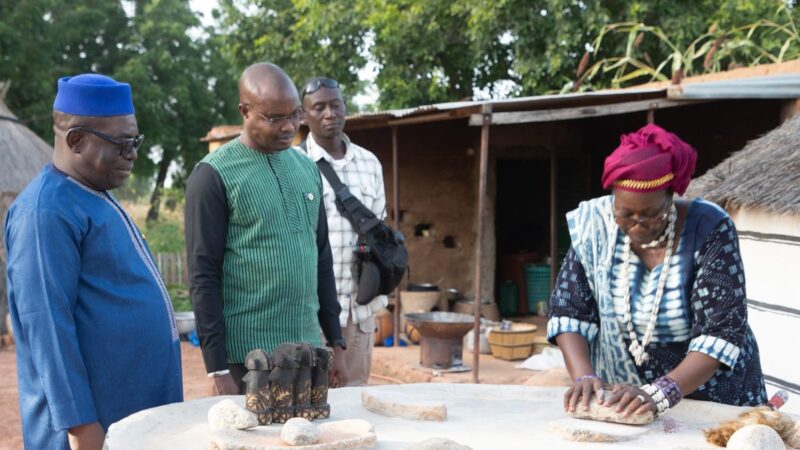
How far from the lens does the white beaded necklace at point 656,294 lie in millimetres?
2648

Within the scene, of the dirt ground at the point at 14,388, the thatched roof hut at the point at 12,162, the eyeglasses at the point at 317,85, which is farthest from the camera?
the thatched roof hut at the point at 12,162

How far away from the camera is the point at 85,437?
7.94 ft

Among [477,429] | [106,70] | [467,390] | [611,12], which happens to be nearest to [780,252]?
[467,390]

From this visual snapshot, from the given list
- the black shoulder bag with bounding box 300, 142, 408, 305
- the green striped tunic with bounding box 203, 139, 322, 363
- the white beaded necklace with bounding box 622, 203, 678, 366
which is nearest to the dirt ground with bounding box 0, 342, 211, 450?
the black shoulder bag with bounding box 300, 142, 408, 305

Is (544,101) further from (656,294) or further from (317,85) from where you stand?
(656,294)

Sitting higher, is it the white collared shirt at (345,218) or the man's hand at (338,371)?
the white collared shirt at (345,218)

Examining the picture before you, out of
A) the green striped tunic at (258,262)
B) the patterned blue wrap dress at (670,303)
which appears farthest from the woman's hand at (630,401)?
the green striped tunic at (258,262)

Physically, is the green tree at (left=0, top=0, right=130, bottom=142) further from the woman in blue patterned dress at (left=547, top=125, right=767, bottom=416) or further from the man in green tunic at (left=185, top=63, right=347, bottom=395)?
the woman in blue patterned dress at (left=547, top=125, right=767, bottom=416)

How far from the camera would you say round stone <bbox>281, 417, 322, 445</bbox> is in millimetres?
2088

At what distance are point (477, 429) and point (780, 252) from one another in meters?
4.40

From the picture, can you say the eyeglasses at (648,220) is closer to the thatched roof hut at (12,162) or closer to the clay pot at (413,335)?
the clay pot at (413,335)

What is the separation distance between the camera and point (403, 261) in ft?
14.8

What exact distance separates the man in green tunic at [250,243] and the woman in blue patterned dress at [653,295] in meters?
0.89

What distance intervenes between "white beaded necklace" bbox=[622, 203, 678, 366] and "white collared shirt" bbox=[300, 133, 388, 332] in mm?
1769
